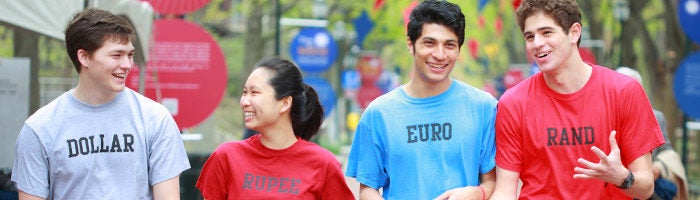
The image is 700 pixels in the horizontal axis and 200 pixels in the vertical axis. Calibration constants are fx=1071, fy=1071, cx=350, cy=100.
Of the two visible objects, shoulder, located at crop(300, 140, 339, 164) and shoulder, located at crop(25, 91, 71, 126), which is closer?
shoulder, located at crop(25, 91, 71, 126)

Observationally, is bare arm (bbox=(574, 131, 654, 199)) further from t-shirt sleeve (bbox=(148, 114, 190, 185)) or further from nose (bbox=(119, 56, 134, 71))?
nose (bbox=(119, 56, 134, 71))

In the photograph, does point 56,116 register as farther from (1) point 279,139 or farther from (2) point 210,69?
(2) point 210,69

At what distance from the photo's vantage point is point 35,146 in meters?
A: 4.71

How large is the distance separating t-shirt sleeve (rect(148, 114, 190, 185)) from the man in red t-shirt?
148 cm

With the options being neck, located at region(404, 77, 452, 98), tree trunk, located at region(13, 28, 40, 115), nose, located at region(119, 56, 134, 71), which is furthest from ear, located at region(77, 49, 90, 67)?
tree trunk, located at region(13, 28, 40, 115)

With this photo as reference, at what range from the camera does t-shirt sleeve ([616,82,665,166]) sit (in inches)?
189

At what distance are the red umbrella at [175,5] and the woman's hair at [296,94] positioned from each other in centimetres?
377

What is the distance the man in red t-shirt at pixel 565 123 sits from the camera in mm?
4816

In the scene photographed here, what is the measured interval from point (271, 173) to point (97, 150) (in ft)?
2.78

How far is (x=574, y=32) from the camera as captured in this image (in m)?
4.98

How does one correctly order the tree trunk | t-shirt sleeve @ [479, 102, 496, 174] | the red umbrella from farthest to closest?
the tree trunk → the red umbrella → t-shirt sleeve @ [479, 102, 496, 174]

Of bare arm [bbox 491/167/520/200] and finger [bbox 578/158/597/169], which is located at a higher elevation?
finger [bbox 578/158/597/169]

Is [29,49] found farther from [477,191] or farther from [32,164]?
[477,191]

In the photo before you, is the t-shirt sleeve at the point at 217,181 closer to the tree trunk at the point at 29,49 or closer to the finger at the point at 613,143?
the finger at the point at 613,143
